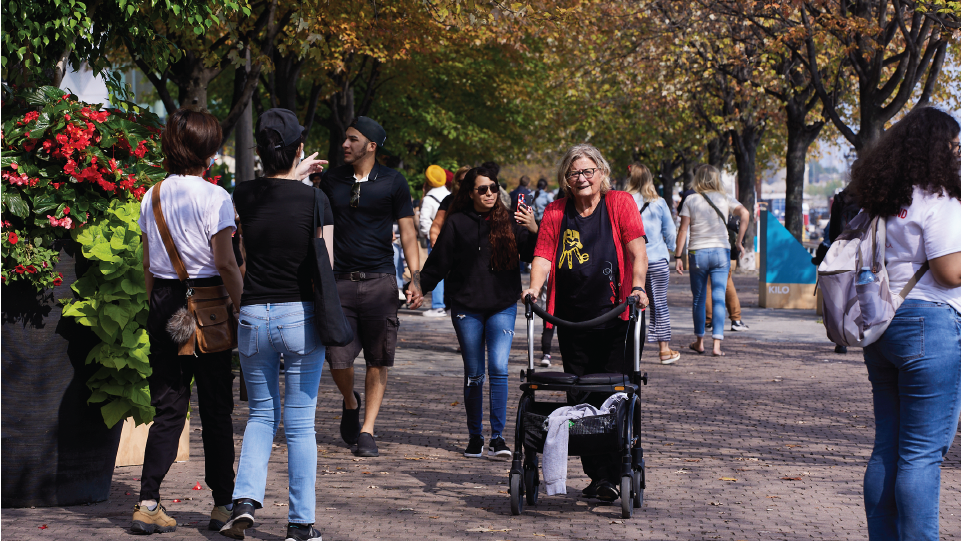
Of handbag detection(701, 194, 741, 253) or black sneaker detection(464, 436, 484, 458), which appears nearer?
black sneaker detection(464, 436, 484, 458)

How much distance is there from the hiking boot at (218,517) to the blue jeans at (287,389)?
33cm

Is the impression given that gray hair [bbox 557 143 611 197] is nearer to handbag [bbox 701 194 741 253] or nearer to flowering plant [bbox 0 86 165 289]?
flowering plant [bbox 0 86 165 289]

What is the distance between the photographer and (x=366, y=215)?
256 inches

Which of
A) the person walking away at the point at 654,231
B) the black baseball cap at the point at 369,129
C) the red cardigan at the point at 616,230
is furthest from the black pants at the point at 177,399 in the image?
the person walking away at the point at 654,231

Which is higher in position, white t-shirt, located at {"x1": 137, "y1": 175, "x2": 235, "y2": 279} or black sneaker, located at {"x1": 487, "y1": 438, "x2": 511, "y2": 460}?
white t-shirt, located at {"x1": 137, "y1": 175, "x2": 235, "y2": 279}

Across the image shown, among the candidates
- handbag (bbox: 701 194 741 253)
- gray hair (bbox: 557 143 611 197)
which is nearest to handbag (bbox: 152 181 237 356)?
gray hair (bbox: 557 143 611 197)

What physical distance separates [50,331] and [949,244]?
3946 mm

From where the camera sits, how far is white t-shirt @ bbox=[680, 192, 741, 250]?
11133 millimetres

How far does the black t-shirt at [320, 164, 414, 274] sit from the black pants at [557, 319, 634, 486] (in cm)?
147

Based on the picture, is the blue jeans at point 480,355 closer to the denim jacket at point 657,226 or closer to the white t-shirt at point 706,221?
the denim jacket at point 657,226

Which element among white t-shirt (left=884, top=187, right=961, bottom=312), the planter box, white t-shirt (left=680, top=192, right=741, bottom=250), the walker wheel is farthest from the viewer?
A: white t-shirt (left=680, top=192, right=741, bottom=250)

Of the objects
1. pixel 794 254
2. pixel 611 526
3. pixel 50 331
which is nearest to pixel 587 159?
pixel 611 526

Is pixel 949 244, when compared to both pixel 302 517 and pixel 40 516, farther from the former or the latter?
pixel 40 516

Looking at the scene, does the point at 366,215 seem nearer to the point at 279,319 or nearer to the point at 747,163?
the point at 279,319
